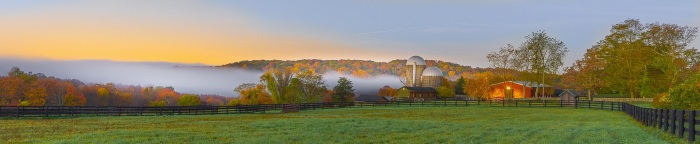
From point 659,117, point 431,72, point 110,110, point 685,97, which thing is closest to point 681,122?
point 659,117

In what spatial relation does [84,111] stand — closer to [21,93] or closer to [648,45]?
[21,93]

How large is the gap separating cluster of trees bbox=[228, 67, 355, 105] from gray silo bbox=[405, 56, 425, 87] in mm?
41613

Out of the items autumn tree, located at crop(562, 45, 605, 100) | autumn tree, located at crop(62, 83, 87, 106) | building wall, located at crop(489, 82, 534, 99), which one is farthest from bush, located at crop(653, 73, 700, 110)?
autumn tree, located at crop(62, 83, 87, 106)

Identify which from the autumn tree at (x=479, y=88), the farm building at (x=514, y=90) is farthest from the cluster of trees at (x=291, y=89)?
the farm building at (x=514, y=90)

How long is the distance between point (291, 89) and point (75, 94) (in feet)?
150

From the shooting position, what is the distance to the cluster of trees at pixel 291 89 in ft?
305

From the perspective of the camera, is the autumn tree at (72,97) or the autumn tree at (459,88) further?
the autumn tree at (459,88)

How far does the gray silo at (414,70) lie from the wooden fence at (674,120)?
379ft

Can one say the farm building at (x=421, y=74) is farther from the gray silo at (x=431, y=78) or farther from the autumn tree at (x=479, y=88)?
the autumn tree at (x=479, y=88)

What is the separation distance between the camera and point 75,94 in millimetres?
107812

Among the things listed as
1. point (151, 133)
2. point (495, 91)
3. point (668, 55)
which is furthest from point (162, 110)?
point (495, 91)

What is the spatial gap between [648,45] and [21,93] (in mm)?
103547

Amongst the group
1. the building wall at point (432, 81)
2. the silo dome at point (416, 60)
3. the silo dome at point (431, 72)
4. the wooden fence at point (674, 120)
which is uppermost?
the silo dome at point (416, 60)

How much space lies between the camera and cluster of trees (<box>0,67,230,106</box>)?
94.9m
